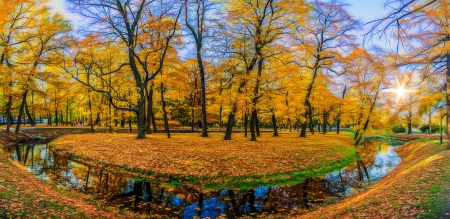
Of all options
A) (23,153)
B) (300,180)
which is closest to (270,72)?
(300,180)

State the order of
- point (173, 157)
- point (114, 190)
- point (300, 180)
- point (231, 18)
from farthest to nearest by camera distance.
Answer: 1. point (231, 18)
2. point (173, 157)
3. point (300, 180)
4. point (114, 190)

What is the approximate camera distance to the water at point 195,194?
990 centimetres

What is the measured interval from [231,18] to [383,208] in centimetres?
1866

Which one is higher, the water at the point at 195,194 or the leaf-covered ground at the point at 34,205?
the leaf-covered ground at the point at 34,205

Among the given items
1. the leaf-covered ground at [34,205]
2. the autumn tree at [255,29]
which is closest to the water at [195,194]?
the leaf-covered ground at [34,205]

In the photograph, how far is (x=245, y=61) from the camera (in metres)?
23.2

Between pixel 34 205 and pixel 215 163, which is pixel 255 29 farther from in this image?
pixel 34 205

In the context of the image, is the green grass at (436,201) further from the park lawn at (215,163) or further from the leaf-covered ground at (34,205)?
the leaf-covered ground at (34,205)

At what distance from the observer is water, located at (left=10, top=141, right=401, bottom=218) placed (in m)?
9.90

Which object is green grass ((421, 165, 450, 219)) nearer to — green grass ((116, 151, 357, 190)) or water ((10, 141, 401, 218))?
water ((10, 141, 401, 218))

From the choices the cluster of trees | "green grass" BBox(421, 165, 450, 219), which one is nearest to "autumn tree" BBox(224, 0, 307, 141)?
the cluster of trees

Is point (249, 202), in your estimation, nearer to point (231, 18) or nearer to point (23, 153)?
point (231, 18)

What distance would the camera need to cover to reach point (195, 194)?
11.5 metres

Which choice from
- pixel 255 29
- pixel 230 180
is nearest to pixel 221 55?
pixel 255 29
